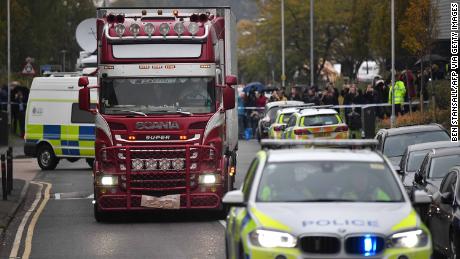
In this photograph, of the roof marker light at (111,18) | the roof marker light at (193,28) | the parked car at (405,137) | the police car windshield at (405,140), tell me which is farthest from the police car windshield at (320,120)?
the roof marker light at (111,18)

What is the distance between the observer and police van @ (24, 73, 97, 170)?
35844mm

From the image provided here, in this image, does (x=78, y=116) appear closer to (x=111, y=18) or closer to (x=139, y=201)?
(x=111, y=18)

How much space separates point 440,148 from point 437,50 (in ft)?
105

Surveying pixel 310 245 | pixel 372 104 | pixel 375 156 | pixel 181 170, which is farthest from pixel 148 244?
pixel 372 104

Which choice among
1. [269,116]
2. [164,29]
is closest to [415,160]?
[164,29]

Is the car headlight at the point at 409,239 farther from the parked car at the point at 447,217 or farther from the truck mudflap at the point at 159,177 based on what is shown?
the truck mudflap at the point at 159,177

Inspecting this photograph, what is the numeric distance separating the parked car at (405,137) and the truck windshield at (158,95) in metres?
4.78

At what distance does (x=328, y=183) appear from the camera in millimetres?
12211

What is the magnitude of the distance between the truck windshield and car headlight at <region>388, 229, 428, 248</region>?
35.0 ft

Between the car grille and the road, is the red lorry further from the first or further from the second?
the car grille

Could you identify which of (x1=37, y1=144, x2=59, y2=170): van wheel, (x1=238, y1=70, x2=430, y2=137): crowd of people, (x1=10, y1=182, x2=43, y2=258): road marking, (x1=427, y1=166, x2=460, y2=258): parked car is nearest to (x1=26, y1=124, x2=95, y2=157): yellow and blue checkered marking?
(x1=37, y1=144, x2=59, y2=170): van wheel

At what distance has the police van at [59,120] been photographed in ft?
118

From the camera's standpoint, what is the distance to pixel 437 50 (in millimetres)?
51438

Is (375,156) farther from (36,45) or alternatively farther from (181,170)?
(36,45)
